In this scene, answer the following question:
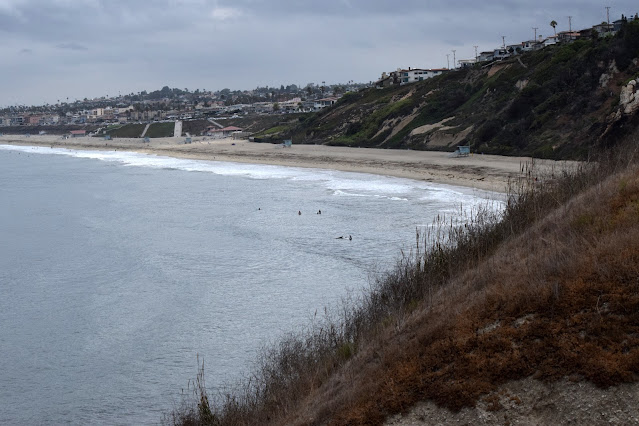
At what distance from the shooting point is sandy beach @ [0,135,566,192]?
4371cm

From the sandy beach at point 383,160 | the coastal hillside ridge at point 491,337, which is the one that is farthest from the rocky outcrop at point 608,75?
the coastal hillside ridge at point 491,337

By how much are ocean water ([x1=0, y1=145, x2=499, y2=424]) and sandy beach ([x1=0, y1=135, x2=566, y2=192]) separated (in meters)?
2.31

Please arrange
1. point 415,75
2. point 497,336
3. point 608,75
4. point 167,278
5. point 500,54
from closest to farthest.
A: point 497,336, point 167,278, point 608,75, point 500,54, point 415,75

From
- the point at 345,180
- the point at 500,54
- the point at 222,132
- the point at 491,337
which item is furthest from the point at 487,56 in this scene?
the point at 491,337

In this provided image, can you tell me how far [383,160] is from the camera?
202ft

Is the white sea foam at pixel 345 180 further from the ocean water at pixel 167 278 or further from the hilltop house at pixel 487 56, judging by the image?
the hilltop house at pixel 487 56

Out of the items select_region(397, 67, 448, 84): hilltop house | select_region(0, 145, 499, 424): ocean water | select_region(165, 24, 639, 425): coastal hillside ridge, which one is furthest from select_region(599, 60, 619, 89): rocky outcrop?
select_region(397, 67, 448, 84): hilltop house

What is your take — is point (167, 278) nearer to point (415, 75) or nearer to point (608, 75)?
point (608, 75)

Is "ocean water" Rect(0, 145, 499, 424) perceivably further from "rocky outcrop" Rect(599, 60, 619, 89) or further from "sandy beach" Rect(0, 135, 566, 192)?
"rocky outcrop" Rect(599, 60, 619, 89)

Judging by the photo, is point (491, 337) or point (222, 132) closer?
point (491, 337)

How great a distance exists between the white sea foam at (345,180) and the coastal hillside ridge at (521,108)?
7.36 meters

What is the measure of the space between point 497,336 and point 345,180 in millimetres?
45613

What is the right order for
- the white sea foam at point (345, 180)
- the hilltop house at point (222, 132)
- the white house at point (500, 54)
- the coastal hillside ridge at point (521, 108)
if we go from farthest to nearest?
the hilltop house at point (222, 132) → the white house at point (500, 54) → the coastal hillside ridge at point (521, 108) → the white sea foam at point (345, 180)

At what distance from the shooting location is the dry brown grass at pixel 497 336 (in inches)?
335
